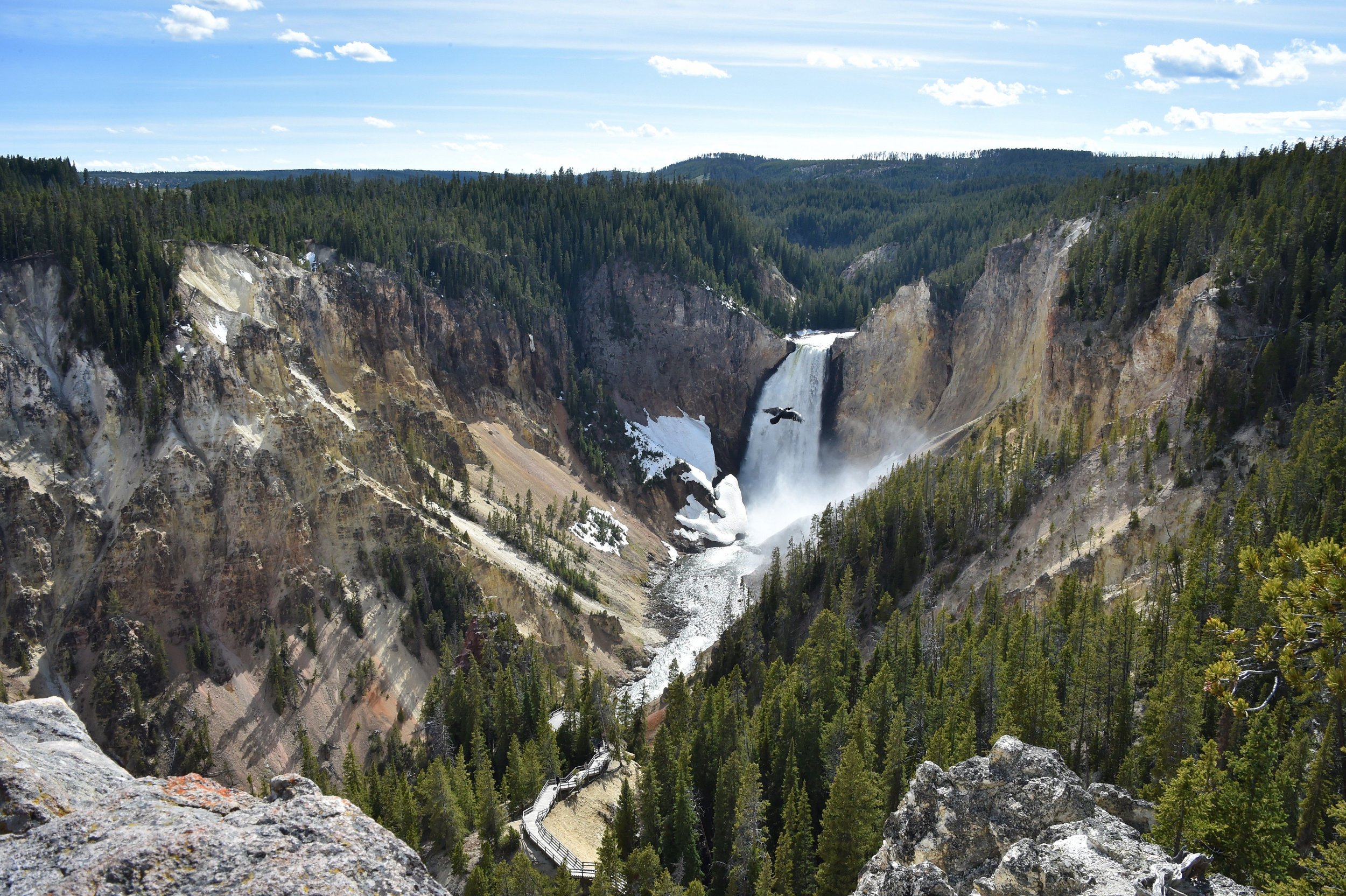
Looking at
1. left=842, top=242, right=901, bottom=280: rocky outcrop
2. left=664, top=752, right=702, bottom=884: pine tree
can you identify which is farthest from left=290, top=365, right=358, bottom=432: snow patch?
left=842, top=242, right=901, bottom=280: rocky outcrop

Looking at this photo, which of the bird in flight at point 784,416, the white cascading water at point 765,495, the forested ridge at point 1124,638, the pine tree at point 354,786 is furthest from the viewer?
the bird in flight at point 784,416

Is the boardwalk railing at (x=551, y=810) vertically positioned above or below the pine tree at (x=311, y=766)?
above

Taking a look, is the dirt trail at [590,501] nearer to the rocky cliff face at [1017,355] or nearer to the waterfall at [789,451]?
the waterfall at [789,451]

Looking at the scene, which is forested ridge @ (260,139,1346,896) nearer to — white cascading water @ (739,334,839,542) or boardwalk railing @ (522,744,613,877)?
boardwalk railing @ (522,744,613,877)

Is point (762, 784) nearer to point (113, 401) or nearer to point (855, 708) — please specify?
point (855, 708)

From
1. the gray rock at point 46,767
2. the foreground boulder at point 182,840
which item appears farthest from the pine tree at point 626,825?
the foreground boulder at point 182,840

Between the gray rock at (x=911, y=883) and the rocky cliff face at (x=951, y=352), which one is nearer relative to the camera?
the gray rock at (x=911, y=883)

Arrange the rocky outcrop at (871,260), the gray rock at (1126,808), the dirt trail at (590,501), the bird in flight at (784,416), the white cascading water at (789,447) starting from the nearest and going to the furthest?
1. the gray rock at (1126,808)
2. the dirt trail at (590,501)
3. the white cascading water at (789,447)
4. the bird in flight at (784,416)
5. the rocky outcrop at (871,260)
